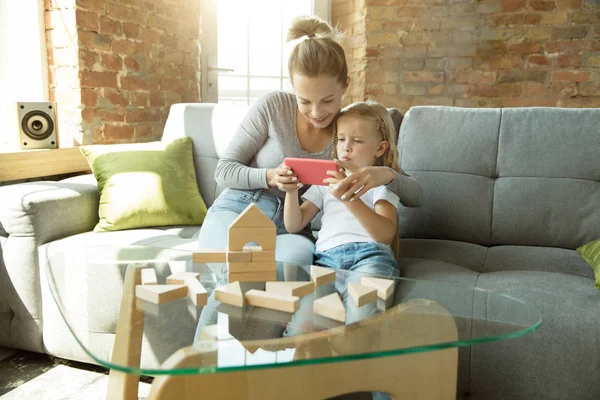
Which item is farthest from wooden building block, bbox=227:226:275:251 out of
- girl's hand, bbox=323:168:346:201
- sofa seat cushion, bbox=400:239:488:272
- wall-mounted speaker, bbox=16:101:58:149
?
wall-mounted speaker, bbox=16:101:58:149

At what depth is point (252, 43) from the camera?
398 cm

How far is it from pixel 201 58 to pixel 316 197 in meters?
2.16

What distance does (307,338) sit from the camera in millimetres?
977

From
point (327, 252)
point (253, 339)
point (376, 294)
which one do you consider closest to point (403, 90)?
point (327, 252)

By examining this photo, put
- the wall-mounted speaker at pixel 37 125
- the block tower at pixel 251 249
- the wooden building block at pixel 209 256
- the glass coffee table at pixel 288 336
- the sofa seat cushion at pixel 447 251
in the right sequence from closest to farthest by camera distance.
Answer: the glass coffee table at pixel 288 336, the block tower at pixel 251 249, the wooden building block at pixel 209 256, the sofa seat cushion at pixel 447 251, the wall-mounted speaker at pixel 37 125

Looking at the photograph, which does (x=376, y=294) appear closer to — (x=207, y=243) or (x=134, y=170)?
(x=207, y=243)

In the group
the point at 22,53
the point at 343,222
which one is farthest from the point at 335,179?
the point at 22,53

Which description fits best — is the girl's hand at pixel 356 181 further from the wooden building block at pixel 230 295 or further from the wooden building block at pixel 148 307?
the wooden building block at pixel 148 307

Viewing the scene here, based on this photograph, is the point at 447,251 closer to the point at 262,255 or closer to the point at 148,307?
the point at 262,255

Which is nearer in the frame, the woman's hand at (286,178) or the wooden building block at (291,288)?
the wooden building block at (291,288)

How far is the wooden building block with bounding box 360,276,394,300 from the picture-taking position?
1.17 meters

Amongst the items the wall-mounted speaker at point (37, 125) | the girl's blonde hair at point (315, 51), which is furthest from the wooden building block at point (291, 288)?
the wall-mounted speaker at point (37, 125)

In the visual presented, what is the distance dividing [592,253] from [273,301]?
1163 millimetres

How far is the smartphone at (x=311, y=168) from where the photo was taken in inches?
61.4
